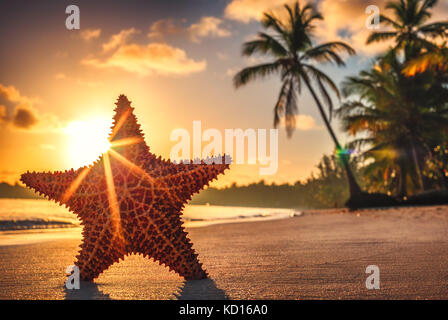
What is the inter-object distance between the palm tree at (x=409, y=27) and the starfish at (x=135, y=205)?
2784cm

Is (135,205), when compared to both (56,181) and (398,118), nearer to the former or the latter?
(56,181)

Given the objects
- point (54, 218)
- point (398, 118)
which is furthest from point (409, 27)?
point (54, 218)

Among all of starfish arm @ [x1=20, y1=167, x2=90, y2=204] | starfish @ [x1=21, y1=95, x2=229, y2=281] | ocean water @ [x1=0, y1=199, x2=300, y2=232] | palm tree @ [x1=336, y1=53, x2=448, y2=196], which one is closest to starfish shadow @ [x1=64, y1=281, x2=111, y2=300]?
starfish @ [x1=21, y1=95, x2=229, y2=281]

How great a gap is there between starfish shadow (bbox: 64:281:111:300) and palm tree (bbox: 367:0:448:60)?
28411 millimetres

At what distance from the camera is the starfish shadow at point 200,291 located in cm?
222

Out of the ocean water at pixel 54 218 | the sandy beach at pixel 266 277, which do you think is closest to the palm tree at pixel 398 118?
the ocean water at pixel 54 218

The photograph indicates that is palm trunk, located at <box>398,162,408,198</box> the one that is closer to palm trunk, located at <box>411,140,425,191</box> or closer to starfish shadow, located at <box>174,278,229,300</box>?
palm trunk, located at <box>411,140,425,191</box>

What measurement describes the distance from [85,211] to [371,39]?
2867cm

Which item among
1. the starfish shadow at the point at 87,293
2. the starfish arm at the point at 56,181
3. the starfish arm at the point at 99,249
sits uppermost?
the starfish arm at the point at 56,181

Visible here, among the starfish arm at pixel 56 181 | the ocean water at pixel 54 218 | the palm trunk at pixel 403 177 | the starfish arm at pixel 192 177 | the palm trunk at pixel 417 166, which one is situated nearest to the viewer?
the starfish arm at pixel 192 177

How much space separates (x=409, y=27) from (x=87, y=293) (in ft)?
103

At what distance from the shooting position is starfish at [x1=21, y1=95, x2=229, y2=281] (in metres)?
2.69

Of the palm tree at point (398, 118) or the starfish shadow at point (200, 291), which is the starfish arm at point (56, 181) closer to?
the starfish shadow at point (200, 291)
